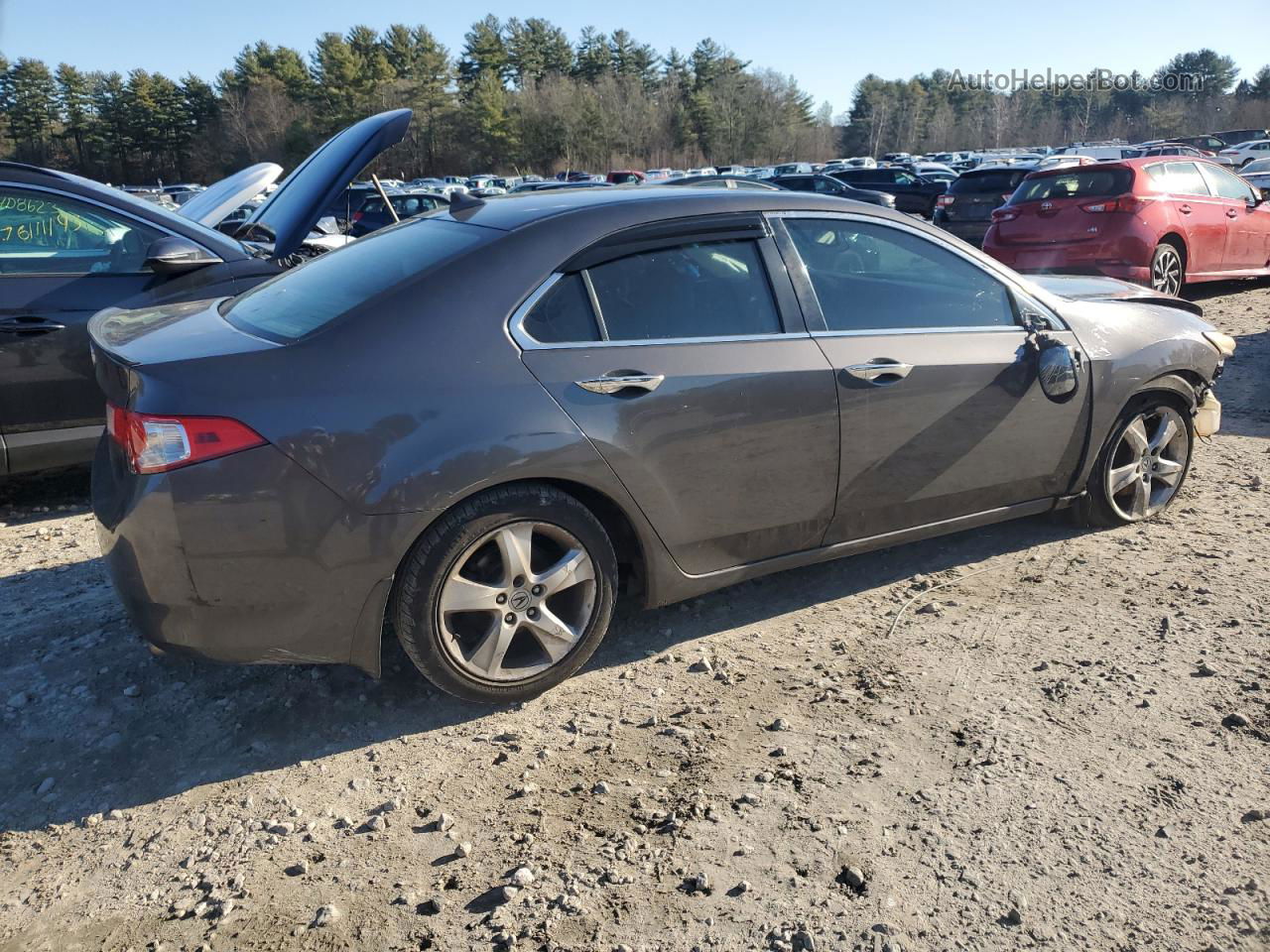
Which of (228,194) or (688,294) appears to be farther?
(228,194)

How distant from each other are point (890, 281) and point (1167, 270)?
8.06m

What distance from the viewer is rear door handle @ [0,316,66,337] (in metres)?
4.87

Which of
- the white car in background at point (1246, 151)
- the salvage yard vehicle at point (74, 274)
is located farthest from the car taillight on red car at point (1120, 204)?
the white car in background at point (1246, 151)

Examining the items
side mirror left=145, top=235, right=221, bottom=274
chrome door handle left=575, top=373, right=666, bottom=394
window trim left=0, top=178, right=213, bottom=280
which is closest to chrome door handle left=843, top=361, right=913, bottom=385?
chrome door handle left=575, top=373, right=666, bottom=394

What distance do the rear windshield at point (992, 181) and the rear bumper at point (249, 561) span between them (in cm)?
1567

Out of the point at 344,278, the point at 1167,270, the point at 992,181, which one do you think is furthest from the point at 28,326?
→ the point at 992,181

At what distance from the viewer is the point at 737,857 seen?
2541 mm

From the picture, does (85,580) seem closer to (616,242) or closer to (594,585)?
(594,585)

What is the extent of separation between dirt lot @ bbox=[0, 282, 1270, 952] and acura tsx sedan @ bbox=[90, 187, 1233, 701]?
333mm

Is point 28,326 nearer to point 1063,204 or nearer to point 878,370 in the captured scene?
point 878,370

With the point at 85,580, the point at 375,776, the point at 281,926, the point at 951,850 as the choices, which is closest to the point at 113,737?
the point at 375,776

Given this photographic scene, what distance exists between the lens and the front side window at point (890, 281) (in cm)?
372

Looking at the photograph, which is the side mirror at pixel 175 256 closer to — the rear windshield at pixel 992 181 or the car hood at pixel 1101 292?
the car hood at pixel 1101 292

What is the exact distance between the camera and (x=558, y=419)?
10.1 ft
